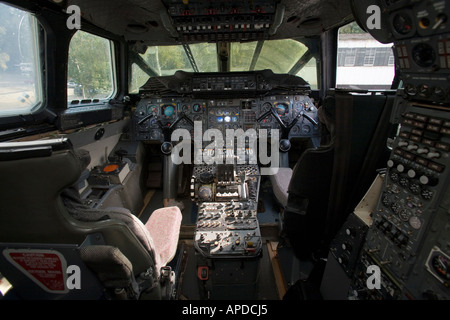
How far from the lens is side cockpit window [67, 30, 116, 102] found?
8.50ft

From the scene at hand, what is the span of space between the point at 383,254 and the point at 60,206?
152 centimetres

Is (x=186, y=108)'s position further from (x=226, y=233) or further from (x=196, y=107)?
(x=226, y=233)

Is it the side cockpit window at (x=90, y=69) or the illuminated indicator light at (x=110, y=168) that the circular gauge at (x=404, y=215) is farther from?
the side cockpit window at (x=90, y=69)

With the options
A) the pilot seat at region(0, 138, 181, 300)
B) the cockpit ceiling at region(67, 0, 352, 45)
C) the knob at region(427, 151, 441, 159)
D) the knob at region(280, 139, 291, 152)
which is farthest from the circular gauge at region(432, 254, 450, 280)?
the knob at region(280, 139, 291, 152)

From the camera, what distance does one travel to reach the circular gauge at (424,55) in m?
0.96

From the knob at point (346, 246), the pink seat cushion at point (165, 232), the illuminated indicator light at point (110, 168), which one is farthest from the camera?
the illuminated indicator light at point (110, 168)

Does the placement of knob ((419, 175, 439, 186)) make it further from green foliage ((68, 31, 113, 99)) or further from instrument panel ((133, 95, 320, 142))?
green foliage ((68, 31, 113, 99))

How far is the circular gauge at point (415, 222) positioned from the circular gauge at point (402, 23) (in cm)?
83

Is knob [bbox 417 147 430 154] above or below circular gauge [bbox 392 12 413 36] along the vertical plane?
below

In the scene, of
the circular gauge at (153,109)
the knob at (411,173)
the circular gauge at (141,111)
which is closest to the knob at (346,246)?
the knob at (411,173)

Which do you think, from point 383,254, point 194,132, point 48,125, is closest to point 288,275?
point 383,254

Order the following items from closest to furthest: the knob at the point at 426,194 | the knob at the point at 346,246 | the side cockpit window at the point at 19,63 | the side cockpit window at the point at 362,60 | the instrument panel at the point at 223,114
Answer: the knob at the point at 426,194 → the knob at the point at 346,246 → the side cockpit window at the point at 19,63 → the side cockpit window at the point at 362,60 → the instrument panel at the point at 223,114

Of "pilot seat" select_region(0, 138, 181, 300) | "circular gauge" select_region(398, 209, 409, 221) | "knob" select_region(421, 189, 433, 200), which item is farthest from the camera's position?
"circular gauge" select_region(398, 209, 409, 221)

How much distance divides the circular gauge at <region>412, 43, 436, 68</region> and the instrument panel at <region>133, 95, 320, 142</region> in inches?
103
